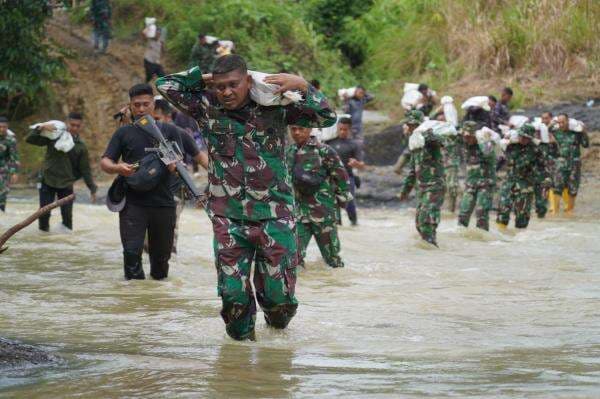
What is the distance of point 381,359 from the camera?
7043 millimetres

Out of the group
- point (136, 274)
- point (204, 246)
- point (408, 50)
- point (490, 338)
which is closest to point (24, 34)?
point (204, 246)

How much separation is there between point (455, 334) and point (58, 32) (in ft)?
74.2

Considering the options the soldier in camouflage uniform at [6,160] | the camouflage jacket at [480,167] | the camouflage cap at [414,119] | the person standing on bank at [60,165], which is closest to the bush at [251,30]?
the camouflage jacket at [480,167]

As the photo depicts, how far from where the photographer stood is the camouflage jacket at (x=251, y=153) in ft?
23.5

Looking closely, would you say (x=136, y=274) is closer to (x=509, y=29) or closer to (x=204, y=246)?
(x=204, y=246)

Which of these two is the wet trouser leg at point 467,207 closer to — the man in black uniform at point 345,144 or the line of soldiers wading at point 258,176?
the line of soldiers wading at point 258,176

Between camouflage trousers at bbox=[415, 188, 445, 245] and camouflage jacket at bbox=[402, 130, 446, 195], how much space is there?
0.07m

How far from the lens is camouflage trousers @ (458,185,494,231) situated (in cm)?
1702

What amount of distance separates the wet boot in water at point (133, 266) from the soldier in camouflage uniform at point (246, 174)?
316 centimetres

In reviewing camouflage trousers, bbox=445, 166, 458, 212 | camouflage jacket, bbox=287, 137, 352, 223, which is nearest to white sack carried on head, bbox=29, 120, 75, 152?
camouflage jacket, bbox=287, 137, 352, 223

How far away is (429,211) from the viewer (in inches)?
586

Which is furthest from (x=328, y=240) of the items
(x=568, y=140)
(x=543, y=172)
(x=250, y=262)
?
(x=568, y=140)

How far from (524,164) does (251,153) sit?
10.8m

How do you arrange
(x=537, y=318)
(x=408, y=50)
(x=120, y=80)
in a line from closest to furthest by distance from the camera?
(x=537, y=318)
(x=120, y=80)
(x=408, y=50)
